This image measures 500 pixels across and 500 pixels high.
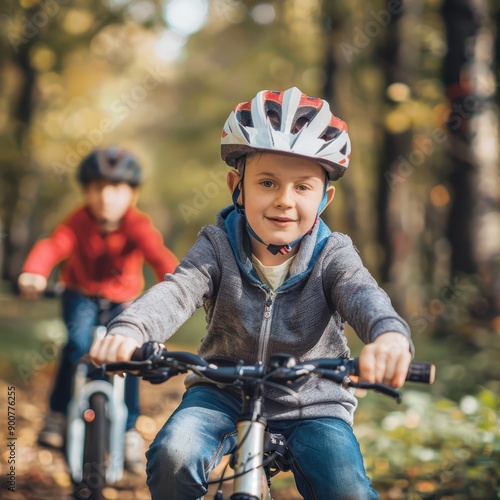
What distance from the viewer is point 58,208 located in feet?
89.2

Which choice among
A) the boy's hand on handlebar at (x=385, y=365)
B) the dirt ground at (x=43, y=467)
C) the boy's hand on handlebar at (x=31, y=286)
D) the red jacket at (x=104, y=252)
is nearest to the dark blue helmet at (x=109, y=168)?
→ the red jacket at (x=104, y=252)

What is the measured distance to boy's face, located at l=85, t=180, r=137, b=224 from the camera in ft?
20.9

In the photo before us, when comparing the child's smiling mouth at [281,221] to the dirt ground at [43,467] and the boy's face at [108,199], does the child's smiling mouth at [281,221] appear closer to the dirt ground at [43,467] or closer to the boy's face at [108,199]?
the dirt ground at [43,467]

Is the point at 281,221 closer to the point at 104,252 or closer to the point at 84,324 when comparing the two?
the point at 84,324

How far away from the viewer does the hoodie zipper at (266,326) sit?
3.23 meters

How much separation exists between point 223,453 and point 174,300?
0.60 m

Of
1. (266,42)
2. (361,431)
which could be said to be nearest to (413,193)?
(266,42)

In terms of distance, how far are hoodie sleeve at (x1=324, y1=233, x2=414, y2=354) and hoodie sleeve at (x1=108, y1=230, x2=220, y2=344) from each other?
0.48 m

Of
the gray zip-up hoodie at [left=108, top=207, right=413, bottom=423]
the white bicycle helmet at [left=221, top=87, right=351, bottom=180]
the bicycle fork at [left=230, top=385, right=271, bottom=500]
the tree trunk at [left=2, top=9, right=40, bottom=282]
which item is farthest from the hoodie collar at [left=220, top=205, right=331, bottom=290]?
the tree trunk at [left=2, top=9, right=40, bottom=282]

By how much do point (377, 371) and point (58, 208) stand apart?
83.9 feet

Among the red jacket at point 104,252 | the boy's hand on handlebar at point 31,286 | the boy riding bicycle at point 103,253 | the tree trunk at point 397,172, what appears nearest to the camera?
the boy's hand on handlebar at point 31,286

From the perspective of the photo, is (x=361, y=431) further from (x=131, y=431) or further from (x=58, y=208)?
(x=58, y=208)

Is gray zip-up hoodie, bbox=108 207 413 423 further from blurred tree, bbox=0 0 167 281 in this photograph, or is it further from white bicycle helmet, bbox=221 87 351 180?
blurred tree, bbox=0 0 167 281

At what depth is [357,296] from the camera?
301cm
